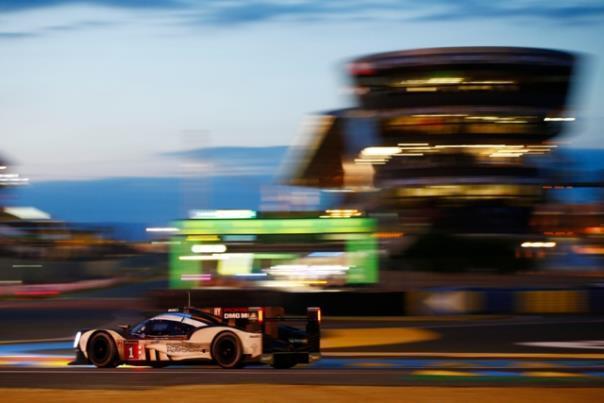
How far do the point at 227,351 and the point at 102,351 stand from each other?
2.05 m

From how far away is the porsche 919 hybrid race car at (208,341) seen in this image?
49.7 ft

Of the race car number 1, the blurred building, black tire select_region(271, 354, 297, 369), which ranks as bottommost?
black tire select_region(271, 354, 297, 369)

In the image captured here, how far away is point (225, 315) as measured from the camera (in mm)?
15438

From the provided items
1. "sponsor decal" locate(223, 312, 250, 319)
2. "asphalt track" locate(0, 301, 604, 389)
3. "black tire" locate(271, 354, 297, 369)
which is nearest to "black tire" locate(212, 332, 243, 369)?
"asphalt track" locate(0, 301, 604, 389)

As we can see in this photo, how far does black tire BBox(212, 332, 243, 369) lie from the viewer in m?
15.1

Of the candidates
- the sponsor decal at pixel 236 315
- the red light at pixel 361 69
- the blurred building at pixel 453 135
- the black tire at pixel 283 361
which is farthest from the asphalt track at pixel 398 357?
the red light at pixel 361 69

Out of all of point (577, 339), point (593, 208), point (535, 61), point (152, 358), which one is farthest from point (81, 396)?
point (593, 208)

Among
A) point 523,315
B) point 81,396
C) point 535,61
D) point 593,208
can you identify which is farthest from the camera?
point 593,208

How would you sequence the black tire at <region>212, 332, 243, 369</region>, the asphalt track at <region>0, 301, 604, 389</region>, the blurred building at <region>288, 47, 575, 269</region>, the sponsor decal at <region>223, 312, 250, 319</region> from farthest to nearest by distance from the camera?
1. the blurred building at <region>288, 47, 575, 269</region>
2. the sponsor decal at <region>223, 312, 250, 319</region>
3. the black tire at <region>212, 332, 243, 369</region>
4. the asphalt track at <region>0, 301, 604, 389</region>

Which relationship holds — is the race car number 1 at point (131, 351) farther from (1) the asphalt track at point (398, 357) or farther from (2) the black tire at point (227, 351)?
(2) the black tire at point (227, 351)

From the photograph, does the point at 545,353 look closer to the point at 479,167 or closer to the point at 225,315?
the point at 225,315

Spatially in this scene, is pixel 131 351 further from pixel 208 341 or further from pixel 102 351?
pixel 208 341

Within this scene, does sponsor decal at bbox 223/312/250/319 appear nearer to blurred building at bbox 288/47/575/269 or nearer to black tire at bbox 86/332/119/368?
black tire at bbox 86/332/119/368

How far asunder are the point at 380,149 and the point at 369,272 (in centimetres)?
4247
